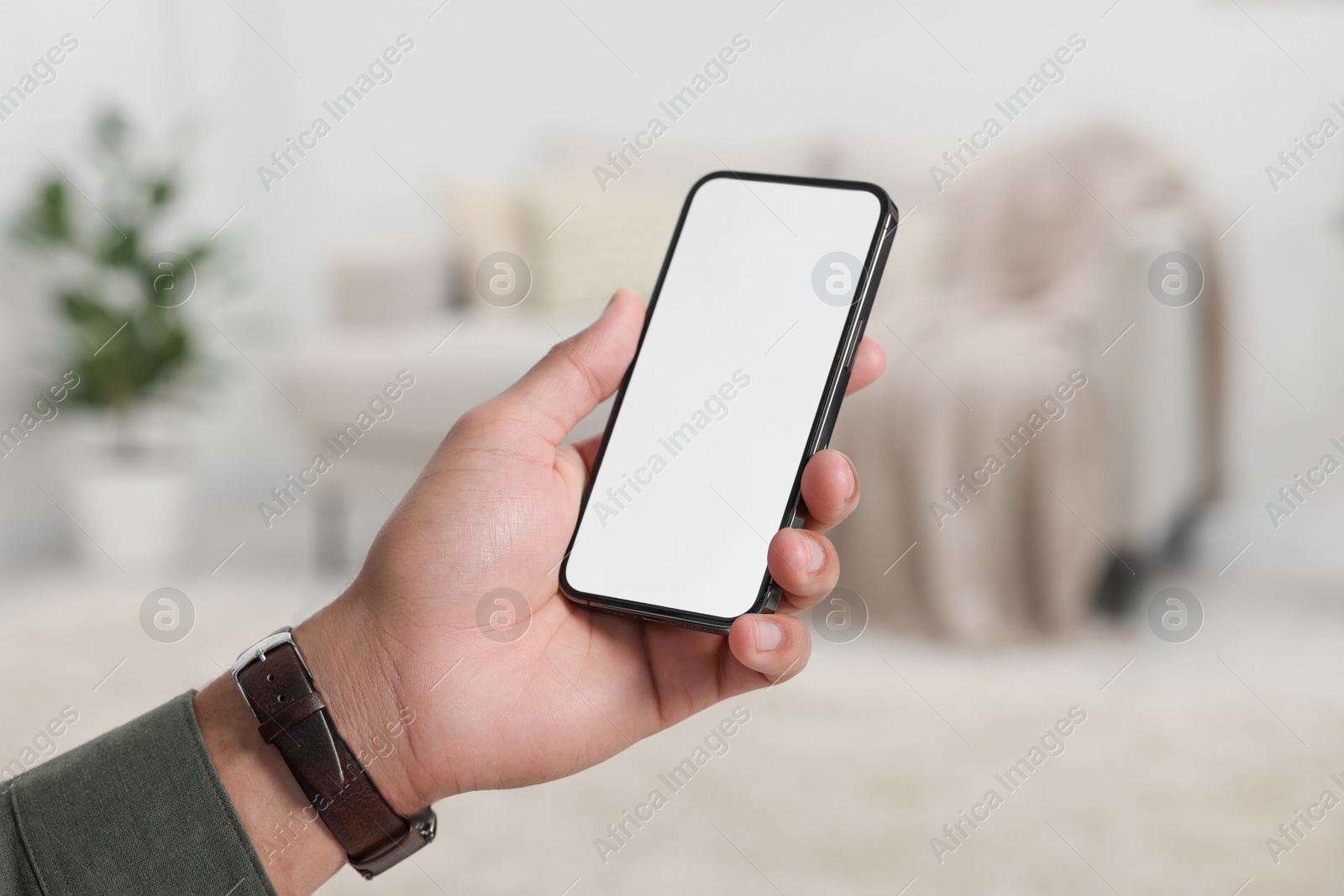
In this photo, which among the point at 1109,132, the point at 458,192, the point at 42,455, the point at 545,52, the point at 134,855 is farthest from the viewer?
the point at 545,52

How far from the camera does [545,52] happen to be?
9.68 ft

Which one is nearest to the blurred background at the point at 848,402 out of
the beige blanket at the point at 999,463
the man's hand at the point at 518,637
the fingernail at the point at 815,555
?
the beige blanket at the point at 999,463

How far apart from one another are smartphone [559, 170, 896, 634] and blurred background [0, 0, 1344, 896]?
532 mm

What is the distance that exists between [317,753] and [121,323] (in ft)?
6.99

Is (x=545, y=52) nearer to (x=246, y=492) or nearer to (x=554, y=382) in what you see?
(x=246, y=492)

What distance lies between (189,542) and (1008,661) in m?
2.01

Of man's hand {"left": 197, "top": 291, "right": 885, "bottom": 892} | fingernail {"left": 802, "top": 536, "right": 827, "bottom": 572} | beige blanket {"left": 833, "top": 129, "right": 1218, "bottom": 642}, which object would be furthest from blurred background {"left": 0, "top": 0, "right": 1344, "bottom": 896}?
fingernail {"left": 802, "top": 536, "right": 827, "bottom": 572}

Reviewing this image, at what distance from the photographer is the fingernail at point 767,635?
66 centimetres

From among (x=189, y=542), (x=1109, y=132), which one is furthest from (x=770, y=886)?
(x=189, y=542)

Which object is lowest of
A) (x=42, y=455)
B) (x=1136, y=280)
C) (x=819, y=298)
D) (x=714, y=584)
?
(x=42, y=455)

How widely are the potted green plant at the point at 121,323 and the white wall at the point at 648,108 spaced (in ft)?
0.46

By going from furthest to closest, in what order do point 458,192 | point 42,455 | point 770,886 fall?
point 458,192 → point 42,455 → point 770,886

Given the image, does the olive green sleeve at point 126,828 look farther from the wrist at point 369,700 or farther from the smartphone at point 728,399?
the smartphone at point 728,399

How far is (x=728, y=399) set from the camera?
75 cm
